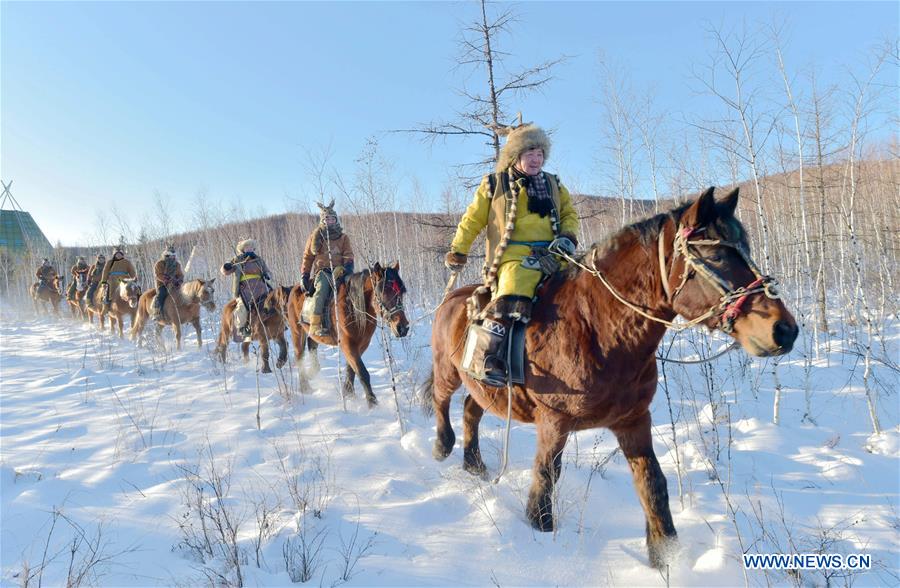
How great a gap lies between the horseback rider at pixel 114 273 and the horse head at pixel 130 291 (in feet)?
2.01

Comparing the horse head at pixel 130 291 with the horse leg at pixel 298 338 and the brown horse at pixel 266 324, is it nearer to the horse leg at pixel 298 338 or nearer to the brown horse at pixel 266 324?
the brown horse at pixel 266 324

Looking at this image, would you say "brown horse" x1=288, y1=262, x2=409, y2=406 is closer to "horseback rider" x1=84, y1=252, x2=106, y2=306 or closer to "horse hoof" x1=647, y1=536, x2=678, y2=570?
"horse hoof" x1=647, y1=536, x2=678, y2=570

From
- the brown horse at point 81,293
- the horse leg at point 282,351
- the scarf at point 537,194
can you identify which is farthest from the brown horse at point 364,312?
the brown horse at point 81,293

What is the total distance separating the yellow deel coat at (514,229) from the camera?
9.33ft

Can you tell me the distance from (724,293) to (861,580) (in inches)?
72.1

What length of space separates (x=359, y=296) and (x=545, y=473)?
423 cm

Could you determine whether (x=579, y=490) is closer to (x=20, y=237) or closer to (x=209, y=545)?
(x=209, y=545)

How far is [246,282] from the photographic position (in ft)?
28.5

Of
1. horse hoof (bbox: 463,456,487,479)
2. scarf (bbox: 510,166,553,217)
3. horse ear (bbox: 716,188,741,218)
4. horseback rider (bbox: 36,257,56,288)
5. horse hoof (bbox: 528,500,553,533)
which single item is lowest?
horse hoof (bbox: 463,456,487,479)

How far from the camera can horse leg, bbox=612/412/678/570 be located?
245 centimetres

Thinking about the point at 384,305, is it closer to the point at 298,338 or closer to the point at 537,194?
the point at 298,338

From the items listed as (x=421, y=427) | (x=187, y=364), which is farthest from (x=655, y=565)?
(x=187, y=364)

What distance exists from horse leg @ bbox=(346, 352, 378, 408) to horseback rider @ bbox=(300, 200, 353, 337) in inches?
31.0

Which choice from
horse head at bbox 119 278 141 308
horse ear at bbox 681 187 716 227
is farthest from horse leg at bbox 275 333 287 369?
horse head at bbox 119 278 141 308
